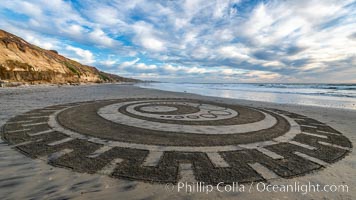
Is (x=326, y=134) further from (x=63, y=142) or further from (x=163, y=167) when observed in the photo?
(x=63, y=142)

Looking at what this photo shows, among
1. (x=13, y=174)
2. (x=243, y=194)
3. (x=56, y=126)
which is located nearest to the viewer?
(x=243, y=194)

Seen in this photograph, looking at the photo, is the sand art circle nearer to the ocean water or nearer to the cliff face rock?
the ocean water

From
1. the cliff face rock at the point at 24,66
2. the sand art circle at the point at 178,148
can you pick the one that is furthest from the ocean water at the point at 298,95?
the cliff face rock at the point at 24,66

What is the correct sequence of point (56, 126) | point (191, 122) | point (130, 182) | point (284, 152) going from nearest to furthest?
point (130, 182) < point (284, 152) < point (56, 126) < point (191, 122)

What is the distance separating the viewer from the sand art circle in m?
3.88

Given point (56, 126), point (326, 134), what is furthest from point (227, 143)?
point (56, 126)

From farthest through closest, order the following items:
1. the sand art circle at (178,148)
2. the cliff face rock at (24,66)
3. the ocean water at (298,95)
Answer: the cliff face rock at (24,66) < the ocean water at (298,95) < the sand art circle at (178,148)

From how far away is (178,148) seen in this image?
530 cm

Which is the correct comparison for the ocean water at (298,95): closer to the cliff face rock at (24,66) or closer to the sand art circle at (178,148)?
the sand art circle at (178,148)

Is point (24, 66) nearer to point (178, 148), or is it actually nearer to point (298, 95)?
point (178, 148)

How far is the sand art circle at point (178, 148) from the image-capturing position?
12.7 ft

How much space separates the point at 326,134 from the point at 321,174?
4443mm

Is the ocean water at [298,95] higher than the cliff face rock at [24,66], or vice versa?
the cliff face rock at [24,66]

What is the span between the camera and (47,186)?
3240 mm
